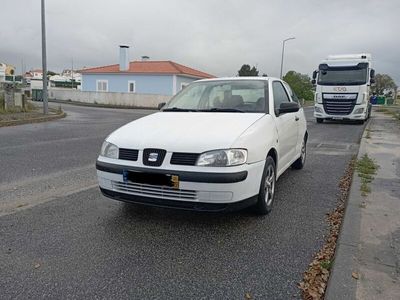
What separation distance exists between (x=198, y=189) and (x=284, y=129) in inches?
83.4

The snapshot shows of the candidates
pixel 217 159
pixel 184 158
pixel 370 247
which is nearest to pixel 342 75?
pixel 370 247

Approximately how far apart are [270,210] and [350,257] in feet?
4.39

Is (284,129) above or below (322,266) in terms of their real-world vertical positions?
above

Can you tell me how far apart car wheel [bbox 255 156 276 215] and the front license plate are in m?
1.04

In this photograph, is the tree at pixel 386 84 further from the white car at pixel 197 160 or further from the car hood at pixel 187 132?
the car hood at pixel 187 132

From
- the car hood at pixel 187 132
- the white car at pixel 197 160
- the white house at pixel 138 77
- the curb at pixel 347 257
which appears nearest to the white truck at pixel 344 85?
the curb at pixel 347 257

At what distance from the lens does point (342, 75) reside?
1750cm

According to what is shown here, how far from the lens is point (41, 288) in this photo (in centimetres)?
268

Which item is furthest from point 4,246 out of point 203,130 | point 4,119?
point 4,119

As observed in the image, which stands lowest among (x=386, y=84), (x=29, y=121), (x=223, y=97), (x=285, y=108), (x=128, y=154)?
(x=29, y=121)

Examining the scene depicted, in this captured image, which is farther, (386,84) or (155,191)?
(386,84)

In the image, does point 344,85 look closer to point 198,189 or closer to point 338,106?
point 338,106

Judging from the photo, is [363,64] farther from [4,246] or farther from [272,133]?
[4,246]

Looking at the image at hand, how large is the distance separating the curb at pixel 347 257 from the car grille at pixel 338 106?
560 inches
